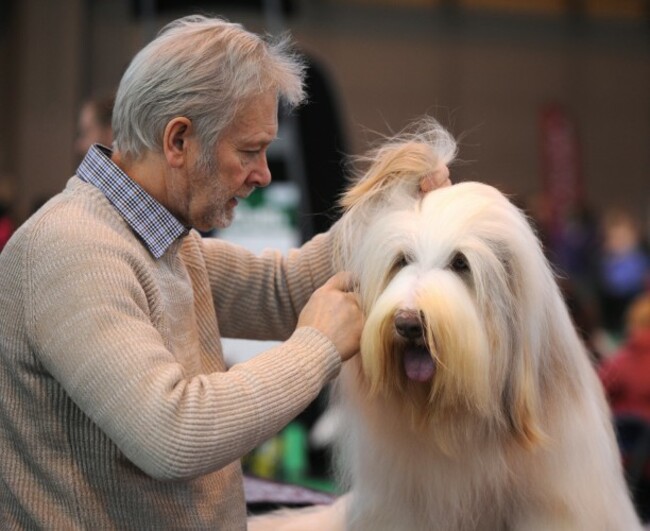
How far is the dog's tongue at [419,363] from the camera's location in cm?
182

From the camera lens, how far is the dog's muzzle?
5.80 ft

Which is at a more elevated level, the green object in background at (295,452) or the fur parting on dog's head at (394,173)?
the fur parting on dog's head at (394,173)

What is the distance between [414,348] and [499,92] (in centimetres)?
1325

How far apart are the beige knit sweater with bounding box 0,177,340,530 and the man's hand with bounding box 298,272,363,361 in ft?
0.10

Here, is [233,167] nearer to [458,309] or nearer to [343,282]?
[343,282]

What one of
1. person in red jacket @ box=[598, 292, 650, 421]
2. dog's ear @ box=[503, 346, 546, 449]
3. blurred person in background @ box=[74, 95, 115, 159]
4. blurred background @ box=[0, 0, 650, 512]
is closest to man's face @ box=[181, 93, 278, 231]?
dog's ear @ box=[503, 346, 546, 449]

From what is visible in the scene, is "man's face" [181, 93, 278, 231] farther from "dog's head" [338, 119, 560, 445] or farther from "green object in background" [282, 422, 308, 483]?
"green object in background" [282, 422, 308, 483]

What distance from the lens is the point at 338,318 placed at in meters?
1.87

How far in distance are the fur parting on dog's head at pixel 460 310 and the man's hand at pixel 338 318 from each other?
0.02 metres

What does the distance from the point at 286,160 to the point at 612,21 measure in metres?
11.6

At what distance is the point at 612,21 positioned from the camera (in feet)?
50.0

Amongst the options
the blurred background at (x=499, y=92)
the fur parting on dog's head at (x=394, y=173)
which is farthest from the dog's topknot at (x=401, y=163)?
the blurred background at (x=499, y=92)

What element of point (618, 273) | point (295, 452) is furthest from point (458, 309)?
point (618, 273)

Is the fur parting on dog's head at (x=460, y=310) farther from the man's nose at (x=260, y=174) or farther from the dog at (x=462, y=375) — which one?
the man's nose at (x=260, y=174)
